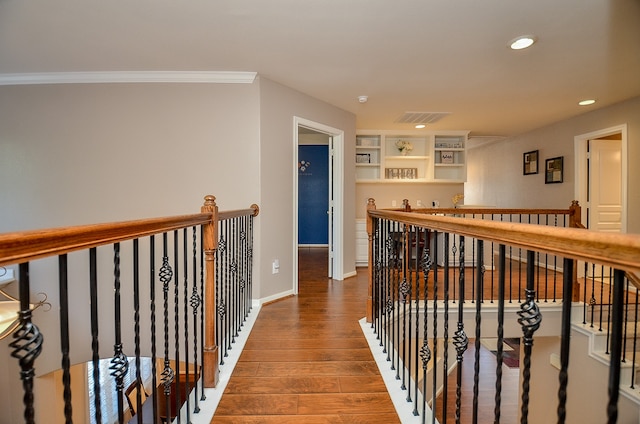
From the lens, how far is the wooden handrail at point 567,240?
0.54 metres

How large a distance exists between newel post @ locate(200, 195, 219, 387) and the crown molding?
5.94 feet

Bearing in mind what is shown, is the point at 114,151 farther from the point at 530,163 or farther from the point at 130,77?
the point at 530,163

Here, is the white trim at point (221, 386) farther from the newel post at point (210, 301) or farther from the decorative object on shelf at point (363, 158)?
the decorative object on shelf at point (363, 158)

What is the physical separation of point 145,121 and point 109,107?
396 millimetres

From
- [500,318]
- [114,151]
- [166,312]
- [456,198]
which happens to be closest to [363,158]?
[456,198]

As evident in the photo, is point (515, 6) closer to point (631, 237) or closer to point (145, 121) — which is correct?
point (631, 237)

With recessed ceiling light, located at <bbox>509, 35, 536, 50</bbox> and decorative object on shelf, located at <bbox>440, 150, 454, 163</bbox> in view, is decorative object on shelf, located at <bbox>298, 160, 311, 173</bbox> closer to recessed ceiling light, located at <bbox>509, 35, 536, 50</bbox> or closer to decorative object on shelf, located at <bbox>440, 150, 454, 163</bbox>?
decorative object on shelf, located at <bbox>440, 150, 454, 163</bbox>

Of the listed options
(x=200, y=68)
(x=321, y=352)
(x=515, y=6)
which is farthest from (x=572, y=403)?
(x=200, y=68)

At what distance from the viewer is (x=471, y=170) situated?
755cm

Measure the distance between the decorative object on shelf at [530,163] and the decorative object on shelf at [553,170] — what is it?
0.80 ft

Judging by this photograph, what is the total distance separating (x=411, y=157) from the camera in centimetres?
535

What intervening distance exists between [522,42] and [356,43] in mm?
1315

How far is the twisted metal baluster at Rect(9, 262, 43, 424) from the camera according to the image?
632mm

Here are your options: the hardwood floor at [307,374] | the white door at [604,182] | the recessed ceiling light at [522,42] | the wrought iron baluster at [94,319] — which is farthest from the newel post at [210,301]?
the white door at [604,182]
